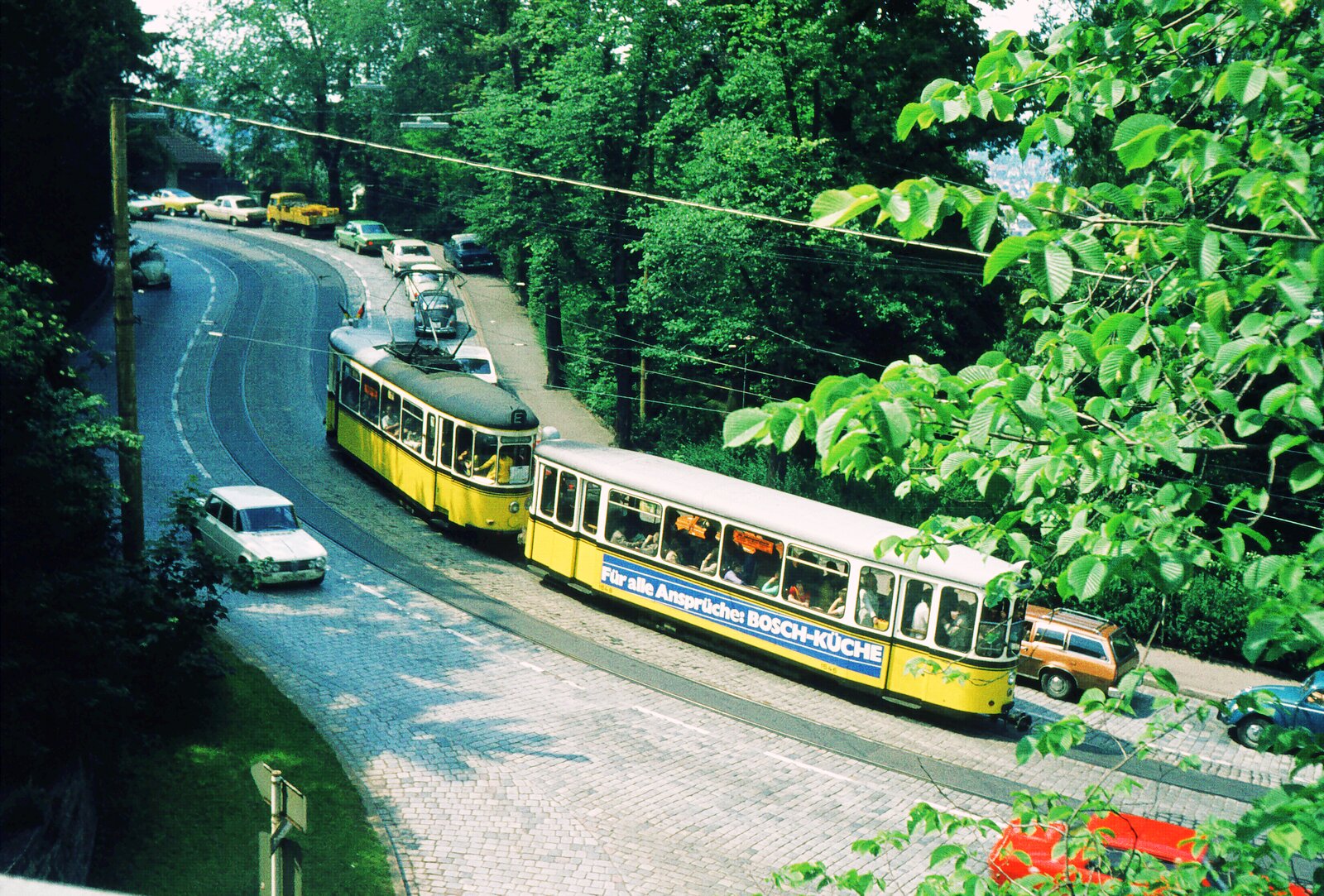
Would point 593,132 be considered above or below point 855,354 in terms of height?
above

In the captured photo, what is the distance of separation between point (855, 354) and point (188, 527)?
18.8 m

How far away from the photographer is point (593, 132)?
33219mm

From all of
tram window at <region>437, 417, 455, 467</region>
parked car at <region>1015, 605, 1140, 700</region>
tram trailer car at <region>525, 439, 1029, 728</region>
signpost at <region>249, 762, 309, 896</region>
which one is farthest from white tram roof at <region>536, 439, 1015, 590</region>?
signpost at <region>249, 762, 309, 896</region>

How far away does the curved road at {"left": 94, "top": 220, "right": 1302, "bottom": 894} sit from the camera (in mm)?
13609

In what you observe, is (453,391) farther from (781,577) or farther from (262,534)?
(781,577)

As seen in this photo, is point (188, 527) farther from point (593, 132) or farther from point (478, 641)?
point (593, 132)

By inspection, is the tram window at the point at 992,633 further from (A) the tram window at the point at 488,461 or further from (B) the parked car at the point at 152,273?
(B) the parked car at the point at 152,273

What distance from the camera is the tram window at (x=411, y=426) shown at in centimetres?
2605

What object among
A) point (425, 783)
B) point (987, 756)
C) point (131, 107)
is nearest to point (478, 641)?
point (425, 783)

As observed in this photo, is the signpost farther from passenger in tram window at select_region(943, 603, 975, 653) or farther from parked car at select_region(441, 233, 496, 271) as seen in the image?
parked car at select_region(441, 233, 496, 271)

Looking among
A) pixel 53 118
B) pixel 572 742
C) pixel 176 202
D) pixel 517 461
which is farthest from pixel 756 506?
pixel 176 202

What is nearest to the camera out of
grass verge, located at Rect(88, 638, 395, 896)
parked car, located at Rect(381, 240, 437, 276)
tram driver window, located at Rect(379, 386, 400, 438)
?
grass verge, located at Rect(88, 638, 395, 896)

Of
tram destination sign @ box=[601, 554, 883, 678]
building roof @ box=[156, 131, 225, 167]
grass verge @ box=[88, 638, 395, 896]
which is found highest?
building roof @ box=[156, 131, 225, 167]

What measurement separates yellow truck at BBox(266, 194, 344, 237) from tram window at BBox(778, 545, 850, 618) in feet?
179
